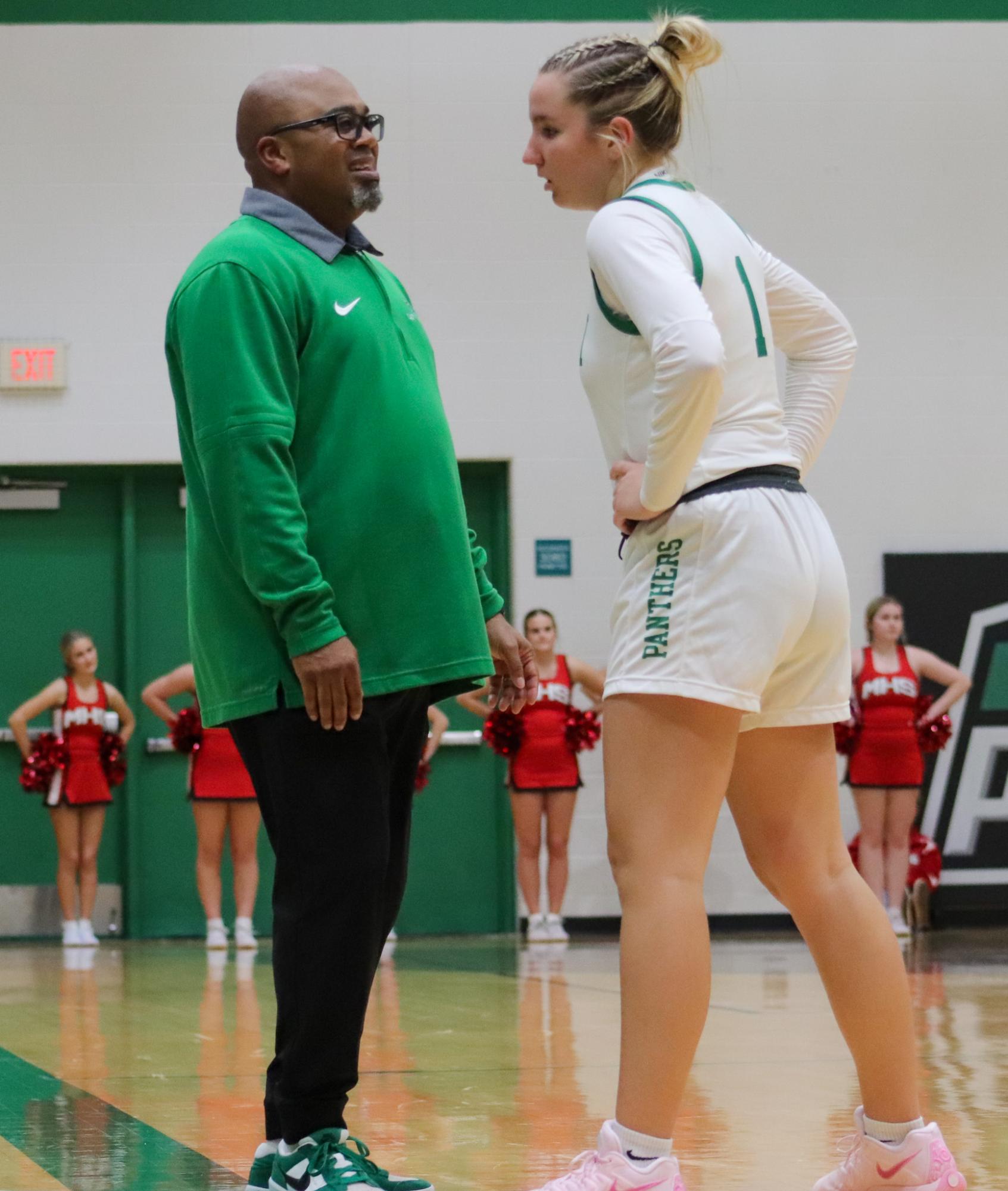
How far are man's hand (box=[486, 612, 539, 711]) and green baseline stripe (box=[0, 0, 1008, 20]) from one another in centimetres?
895

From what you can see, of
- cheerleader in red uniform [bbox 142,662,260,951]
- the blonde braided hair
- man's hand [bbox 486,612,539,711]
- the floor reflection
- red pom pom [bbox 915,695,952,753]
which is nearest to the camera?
the blonde braided hair

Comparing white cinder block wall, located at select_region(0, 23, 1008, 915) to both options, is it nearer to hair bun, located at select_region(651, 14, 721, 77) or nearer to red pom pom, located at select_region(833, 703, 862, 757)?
red pom pom, located at select_region(833, 703, 862, 757)

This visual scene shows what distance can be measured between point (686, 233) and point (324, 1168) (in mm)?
1465

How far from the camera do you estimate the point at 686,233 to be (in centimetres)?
251

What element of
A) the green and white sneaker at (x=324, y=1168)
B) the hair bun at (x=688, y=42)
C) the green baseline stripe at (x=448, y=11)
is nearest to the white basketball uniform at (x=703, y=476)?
the hair bun at (x=688, y=42)

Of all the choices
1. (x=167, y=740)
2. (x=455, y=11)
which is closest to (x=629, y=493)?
(x=167, y=740)

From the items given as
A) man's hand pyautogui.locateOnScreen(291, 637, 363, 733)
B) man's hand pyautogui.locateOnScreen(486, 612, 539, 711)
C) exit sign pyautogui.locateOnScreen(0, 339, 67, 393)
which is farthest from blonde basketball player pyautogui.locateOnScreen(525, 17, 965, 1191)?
exit sign pyautogui.locateOnScreen(0, 339, 67, 393)

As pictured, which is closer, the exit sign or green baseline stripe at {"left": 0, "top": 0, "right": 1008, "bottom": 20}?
the exit sign

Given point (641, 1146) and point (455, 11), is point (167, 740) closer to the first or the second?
point (455, 11)

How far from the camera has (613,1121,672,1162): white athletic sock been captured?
2367mm

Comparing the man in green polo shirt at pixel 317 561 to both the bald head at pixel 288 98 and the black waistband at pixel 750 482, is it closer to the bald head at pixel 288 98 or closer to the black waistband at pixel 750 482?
the bald head at pixel 288 98

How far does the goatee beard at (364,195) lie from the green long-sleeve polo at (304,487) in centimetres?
10

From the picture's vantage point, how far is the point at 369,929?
8.23 feet

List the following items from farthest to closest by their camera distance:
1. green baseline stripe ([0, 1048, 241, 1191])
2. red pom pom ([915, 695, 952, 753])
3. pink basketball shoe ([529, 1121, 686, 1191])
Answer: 1. red pom pom ([915, 695, 952, 753])
2. green baseline stripe ([0, 1048, 241, 1191])
3. pink basketball shoe ([529, 1121, 686, 1191])
